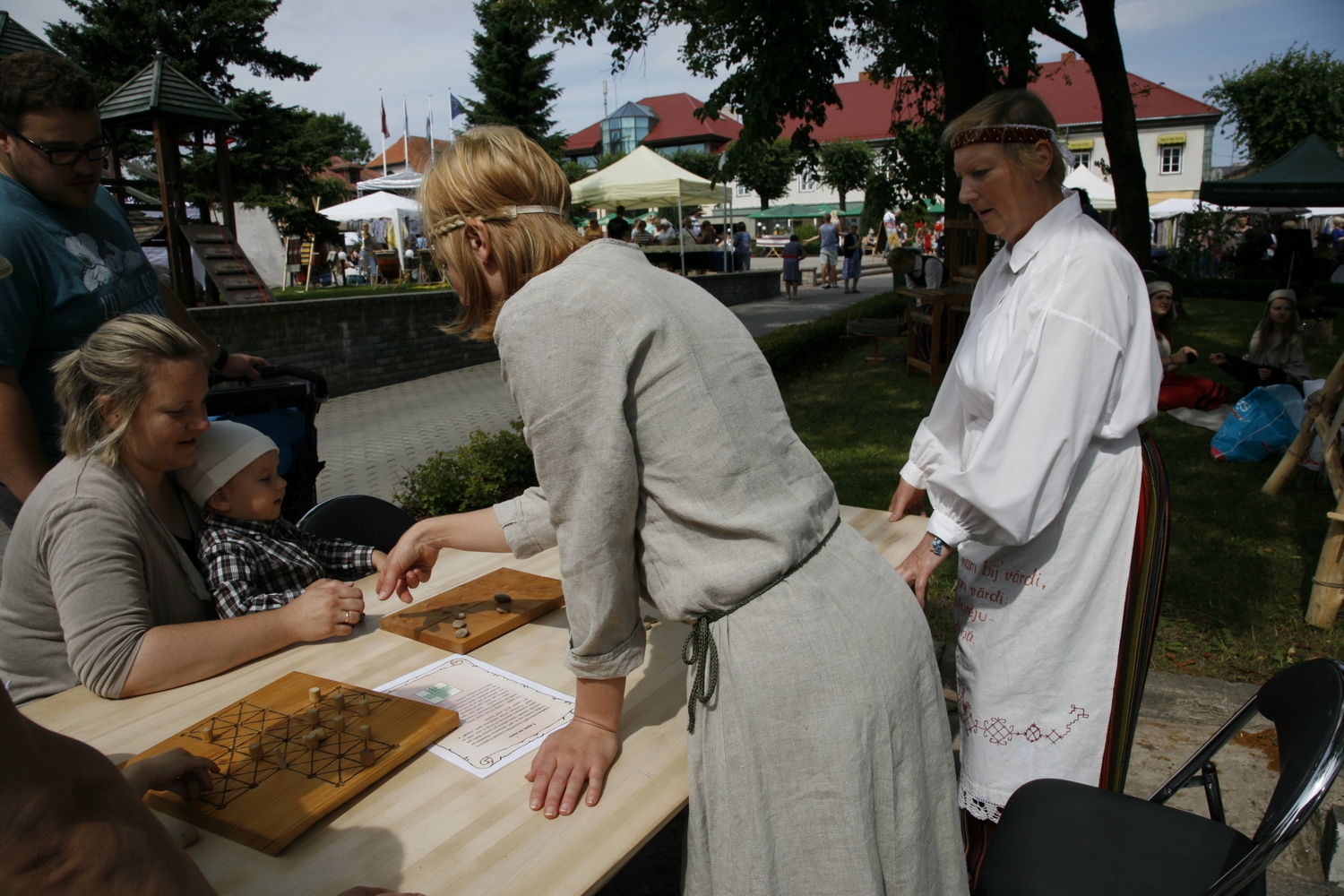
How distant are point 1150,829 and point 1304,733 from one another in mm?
394

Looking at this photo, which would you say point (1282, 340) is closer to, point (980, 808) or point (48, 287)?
point (980, 808)

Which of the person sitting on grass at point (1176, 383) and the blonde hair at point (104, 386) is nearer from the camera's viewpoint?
the blonde hair at point (104, 386)

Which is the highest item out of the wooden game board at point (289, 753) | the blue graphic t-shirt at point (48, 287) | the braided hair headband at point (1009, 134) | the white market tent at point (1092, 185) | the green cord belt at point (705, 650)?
the white market tent at point (1092, 185)

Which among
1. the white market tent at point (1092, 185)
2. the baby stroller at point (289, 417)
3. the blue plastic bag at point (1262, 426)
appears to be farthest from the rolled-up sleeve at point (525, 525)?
the white market tent at point (1092, 185)

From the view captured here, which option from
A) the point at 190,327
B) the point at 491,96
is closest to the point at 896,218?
the point at 491,96

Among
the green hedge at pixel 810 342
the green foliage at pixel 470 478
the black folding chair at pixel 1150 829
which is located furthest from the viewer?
the green hedge at pixel 810 342

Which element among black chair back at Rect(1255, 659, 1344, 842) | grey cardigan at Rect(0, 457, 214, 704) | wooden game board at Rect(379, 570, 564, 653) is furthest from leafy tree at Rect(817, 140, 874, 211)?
grey cardigan at Rect(0, 457, 214, 704)

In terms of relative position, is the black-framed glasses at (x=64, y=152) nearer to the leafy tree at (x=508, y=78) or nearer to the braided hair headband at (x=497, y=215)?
the braided hair headband at (x=497, y=215)

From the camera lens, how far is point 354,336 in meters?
10.8

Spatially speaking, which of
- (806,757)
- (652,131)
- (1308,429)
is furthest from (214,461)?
(652,131)

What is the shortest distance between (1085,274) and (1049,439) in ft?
1.17

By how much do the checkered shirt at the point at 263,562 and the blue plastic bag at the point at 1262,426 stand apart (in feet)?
21.0

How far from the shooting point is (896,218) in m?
32.9

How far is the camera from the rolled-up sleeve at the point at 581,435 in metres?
1.21
